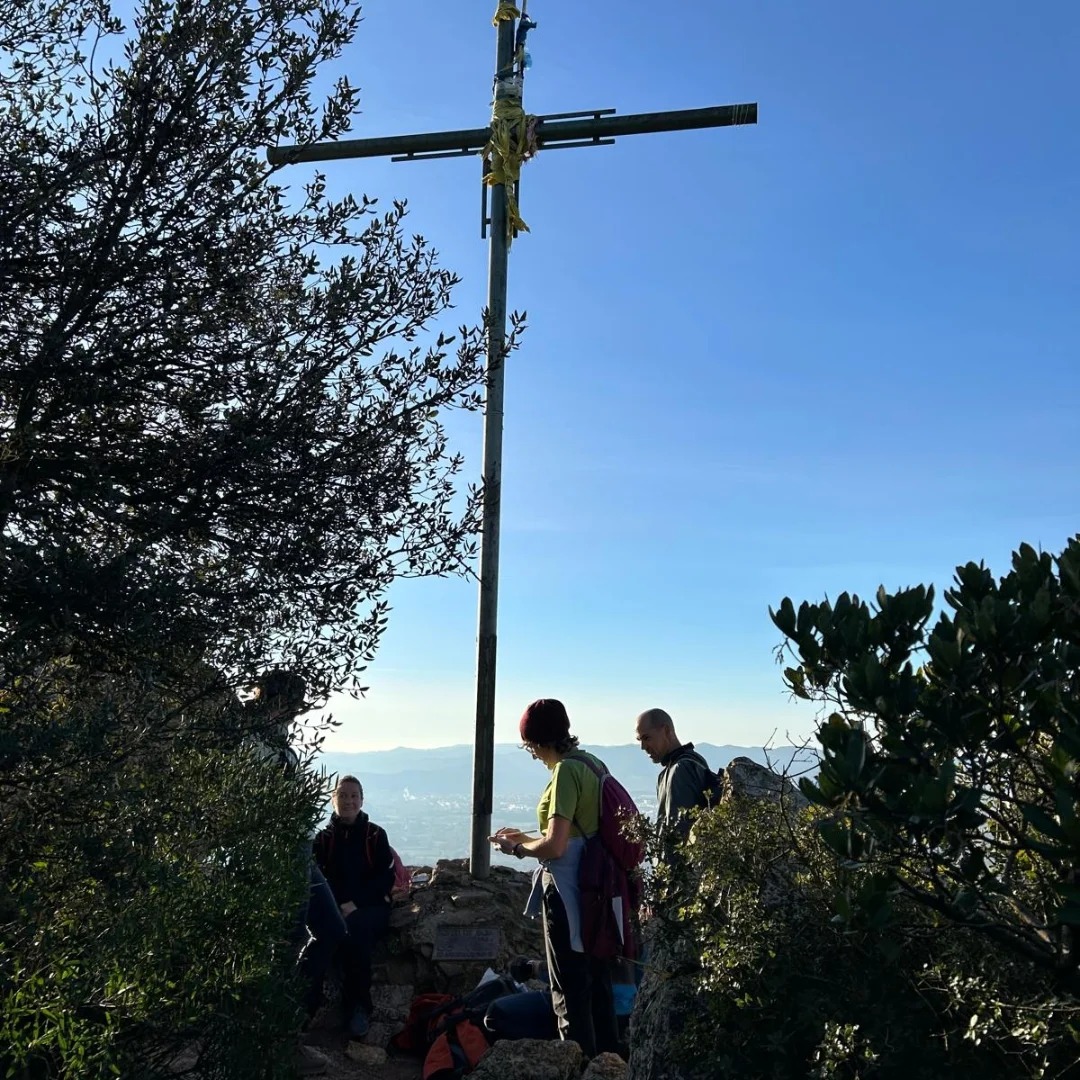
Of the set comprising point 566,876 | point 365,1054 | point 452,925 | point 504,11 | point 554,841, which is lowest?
point 365,1054

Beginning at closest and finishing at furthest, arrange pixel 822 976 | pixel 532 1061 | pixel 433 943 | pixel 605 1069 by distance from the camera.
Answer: pixel 822 976, pixel 605 1069, pixel 532 1061, pixel 433 943

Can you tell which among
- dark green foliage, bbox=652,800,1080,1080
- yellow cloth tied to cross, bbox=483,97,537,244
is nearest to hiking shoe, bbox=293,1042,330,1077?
dark green foliage, bbox=652,800,1080,1080

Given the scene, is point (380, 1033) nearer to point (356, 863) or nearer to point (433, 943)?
point (433, 943)

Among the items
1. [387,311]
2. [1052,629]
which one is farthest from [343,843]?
[1052,629]

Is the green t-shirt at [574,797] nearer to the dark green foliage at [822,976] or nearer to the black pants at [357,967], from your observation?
the dark green foliage at [822,976]

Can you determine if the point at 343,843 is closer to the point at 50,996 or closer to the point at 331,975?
the point at 331,975

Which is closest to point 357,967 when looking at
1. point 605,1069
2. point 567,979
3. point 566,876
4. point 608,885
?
point 567,979

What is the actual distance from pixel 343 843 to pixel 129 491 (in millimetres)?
4041

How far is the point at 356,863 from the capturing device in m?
8.90

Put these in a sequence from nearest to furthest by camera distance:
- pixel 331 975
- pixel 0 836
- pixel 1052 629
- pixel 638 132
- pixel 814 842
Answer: pixel 1052 629
pixel 814 842
pixel 0 836
pixel 331 975
pixel 638 132

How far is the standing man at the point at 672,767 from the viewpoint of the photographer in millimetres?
6371

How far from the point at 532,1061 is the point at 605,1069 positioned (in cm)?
45

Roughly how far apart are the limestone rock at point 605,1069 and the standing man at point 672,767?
52.9 inches

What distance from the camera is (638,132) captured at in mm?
10297
